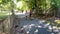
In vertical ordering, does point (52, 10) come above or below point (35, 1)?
below

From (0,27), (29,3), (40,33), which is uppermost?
(29,3)

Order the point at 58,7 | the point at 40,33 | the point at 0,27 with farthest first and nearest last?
the point at 58,7
the point at 40,33
the point at 0,27

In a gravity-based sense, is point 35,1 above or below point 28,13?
above

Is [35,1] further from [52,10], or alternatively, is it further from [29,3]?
[52,10]

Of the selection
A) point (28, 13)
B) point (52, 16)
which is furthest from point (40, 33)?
point (28, 13)

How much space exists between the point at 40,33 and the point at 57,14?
4.90 meters

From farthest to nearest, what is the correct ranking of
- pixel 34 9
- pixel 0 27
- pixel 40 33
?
pixel 34 9, pixel 40 33, pixel 0 27

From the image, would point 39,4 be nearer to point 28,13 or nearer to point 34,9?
point 34,9

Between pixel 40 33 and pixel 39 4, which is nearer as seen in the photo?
pixel 40 33

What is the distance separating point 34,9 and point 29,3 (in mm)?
689

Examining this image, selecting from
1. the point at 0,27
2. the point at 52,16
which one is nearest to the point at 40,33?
the point at 0,27

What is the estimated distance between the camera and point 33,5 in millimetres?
10680

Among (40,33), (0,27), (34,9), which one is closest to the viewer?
(0,27)

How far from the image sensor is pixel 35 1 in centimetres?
1059
